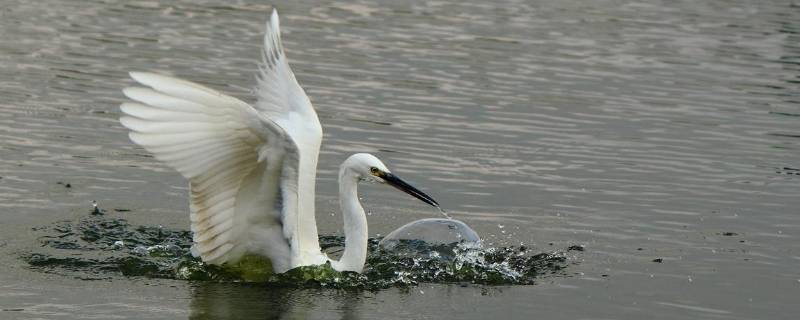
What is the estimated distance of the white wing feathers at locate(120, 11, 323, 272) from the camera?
900cm

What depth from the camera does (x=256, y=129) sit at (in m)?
9.31

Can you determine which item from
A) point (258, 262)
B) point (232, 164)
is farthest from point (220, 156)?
point (258, 262)

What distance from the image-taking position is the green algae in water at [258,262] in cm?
1047

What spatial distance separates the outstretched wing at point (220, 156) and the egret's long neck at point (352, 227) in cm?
48

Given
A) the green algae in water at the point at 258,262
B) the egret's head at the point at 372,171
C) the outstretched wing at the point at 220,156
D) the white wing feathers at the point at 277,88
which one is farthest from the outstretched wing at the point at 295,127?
the egret's head at the point at 372,171

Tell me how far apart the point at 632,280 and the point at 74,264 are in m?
3.90

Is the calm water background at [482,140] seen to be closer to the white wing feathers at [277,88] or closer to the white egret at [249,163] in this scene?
the white egret at [249,163]

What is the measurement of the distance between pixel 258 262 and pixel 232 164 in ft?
3.37

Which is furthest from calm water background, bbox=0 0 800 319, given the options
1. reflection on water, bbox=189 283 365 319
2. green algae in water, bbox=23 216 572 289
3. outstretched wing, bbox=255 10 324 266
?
outstretched wing, bbox=255 10 324 266

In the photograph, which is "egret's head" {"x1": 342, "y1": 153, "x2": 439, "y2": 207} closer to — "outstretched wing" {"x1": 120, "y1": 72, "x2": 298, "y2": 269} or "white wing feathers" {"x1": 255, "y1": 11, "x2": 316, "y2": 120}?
"outstretched wing" {"x1": 120, "y1": 72, "x2": 298, "y2": 269}

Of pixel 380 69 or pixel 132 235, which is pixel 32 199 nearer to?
pixel 132 235

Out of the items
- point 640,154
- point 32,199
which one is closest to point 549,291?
point 32,199

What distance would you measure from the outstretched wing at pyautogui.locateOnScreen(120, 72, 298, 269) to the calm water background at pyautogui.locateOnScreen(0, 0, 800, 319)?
0.36 m

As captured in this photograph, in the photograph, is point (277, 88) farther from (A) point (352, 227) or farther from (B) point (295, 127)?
(A) point (352, 227)
